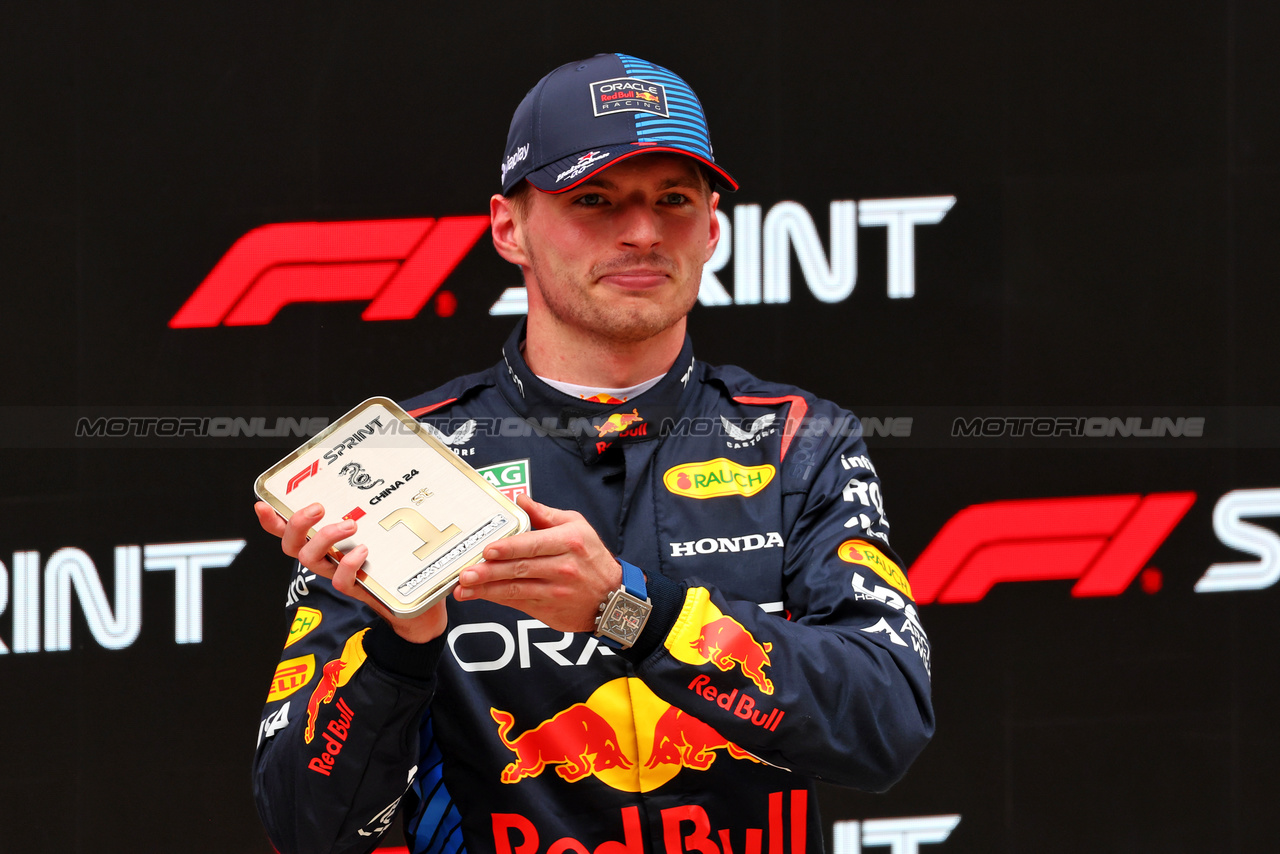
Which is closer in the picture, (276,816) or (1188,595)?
(276,816)

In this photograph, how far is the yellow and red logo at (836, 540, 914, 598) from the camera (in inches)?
48.2

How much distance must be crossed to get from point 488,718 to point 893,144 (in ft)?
5.73

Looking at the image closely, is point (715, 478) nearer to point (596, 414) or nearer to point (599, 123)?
point (596, 414)

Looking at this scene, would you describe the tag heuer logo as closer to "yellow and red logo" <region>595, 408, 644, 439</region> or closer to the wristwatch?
"yellow and red logo" <region>595, 408, 644, 439</region>

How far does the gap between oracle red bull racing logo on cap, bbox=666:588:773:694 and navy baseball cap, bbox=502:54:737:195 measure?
0.55m

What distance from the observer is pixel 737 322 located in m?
2.46

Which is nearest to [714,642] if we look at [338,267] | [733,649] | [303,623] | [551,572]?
[733,649]

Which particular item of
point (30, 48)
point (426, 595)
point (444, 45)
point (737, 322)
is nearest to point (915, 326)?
point (737, 322)

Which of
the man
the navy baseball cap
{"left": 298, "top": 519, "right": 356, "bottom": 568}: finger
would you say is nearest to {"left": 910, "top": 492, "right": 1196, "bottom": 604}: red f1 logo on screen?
the man

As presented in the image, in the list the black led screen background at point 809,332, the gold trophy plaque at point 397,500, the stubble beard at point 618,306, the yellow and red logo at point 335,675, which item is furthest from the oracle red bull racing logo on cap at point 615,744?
the black led screen background at point 809,332

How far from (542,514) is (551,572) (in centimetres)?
7

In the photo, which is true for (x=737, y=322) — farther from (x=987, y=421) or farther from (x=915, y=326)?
(x=987, y=421)

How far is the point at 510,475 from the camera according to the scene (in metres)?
1.35

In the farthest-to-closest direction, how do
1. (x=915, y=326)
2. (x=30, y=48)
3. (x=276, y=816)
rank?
(x=915, y=326) < (x=30, y=48) < (x=276, y=816)
